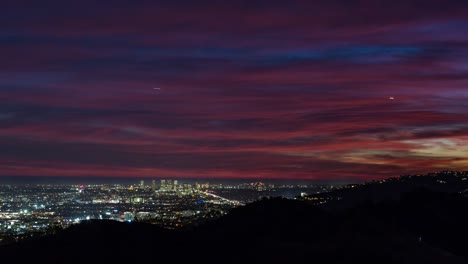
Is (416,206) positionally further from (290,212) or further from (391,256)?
(391,256)

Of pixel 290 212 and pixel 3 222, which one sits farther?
pixel 3 222

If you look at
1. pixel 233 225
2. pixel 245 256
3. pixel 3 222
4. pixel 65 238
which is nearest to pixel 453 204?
pixel 233 225

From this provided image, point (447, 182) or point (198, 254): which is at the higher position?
point (447, 182)

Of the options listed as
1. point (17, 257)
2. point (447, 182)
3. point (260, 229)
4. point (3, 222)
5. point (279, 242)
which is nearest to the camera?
point (17, 257)

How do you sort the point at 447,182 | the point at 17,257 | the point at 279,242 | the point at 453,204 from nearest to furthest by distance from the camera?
the point at 17,257 → the point at 279,242 → the point at 453,204 → the point at 447,182

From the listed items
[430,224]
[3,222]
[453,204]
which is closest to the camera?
[430,224]

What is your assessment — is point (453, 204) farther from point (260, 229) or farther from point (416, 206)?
point (260, 229)

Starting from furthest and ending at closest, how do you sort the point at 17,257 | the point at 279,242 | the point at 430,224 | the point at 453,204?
Answer: the point at 453,204 < the point at 430,224 < the point at 279,242 < the point at 17,257

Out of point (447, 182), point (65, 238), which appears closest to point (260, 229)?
point (65, 238)

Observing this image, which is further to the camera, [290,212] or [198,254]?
[290,212]
